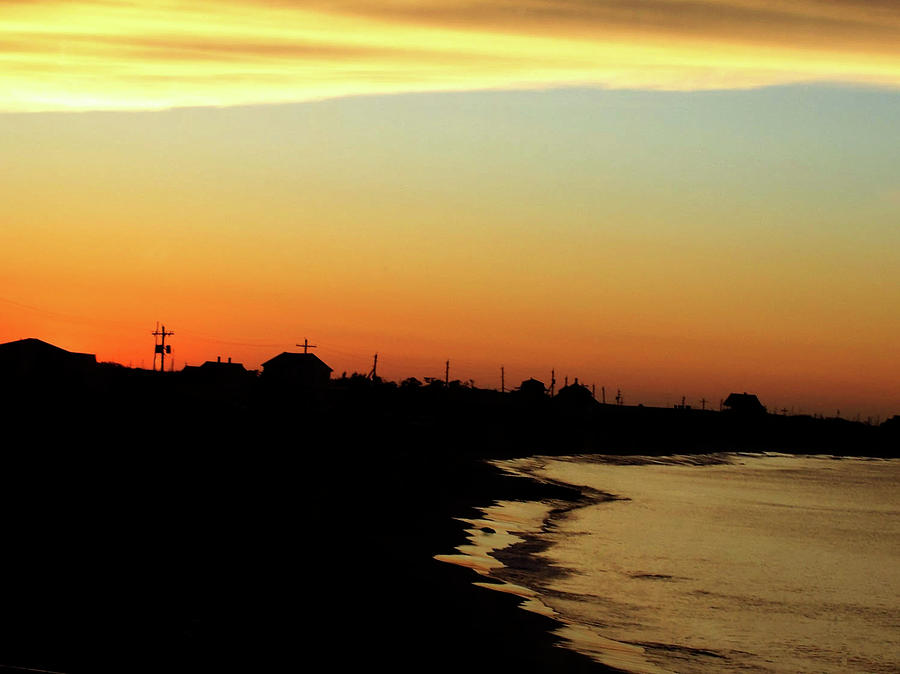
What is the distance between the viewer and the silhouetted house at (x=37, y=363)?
8288 cm

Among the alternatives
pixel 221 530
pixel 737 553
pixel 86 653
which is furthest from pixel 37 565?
pixel 737 553

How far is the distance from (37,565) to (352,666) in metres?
6.52

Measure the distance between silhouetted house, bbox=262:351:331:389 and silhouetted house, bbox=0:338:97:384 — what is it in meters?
29.8

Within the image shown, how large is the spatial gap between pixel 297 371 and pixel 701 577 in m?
85.4

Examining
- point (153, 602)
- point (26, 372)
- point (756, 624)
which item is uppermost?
point (26, 372)

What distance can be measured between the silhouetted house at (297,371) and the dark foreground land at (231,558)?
171ft

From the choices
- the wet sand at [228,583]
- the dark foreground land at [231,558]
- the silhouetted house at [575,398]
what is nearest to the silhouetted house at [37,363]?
the dark foreground land at [231,558]

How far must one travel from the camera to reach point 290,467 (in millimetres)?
48531

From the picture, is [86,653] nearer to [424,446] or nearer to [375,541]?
[375,541]

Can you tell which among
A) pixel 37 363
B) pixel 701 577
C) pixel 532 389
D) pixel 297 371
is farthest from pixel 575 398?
pixel 701 577

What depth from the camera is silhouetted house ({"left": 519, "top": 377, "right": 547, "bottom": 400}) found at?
18565 centimetres

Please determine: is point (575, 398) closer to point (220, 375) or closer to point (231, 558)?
point (220, 375)

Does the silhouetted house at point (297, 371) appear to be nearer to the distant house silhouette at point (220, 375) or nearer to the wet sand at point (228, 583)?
the distant house silhouette at point (220, 375)

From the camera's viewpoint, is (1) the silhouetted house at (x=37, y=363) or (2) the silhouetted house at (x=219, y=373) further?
(2) the silhouetted house at (x=219, y=373)
